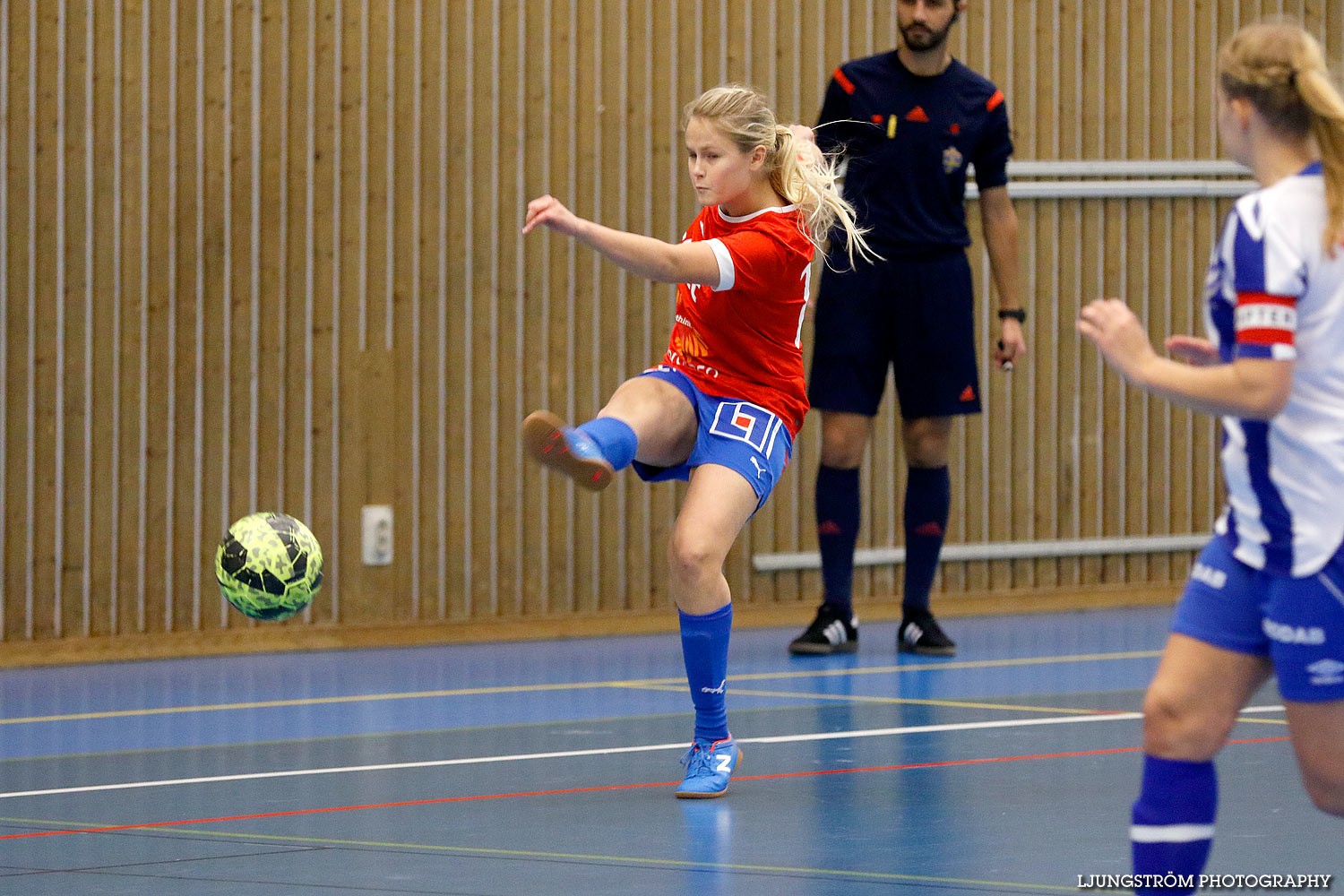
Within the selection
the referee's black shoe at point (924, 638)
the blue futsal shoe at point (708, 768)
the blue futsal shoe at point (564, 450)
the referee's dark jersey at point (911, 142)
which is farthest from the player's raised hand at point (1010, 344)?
the blue futsal shoe at point (564, 450)

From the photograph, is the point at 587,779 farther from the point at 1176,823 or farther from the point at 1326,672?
the point at 1326,672

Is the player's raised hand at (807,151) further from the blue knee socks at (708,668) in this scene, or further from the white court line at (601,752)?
the white court line at (601,752)

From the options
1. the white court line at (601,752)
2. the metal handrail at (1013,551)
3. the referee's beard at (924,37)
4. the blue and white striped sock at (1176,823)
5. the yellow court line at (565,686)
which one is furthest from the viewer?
the metal handrail at (1013,551)

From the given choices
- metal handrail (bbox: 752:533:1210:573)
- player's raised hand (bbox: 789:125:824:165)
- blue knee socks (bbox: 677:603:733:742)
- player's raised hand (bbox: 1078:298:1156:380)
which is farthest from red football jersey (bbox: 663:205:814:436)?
metal handrail (bbox: 752:533:1210:573)

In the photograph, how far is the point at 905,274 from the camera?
6754 mm

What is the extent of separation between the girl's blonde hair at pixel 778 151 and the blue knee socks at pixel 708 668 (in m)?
0.89

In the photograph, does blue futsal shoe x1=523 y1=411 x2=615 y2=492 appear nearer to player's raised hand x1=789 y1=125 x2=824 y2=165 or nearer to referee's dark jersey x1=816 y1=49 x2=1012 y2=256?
player's raised hand x1=789 y1=125 x2=824 y2=165

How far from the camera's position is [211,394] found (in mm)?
6984

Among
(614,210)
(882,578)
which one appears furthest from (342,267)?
(882,578)

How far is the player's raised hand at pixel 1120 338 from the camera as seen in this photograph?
8.46ft

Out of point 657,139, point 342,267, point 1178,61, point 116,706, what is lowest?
point 116,706

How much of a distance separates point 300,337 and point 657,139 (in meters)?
1.61

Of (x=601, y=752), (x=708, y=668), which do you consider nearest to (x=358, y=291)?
(x=601, y=752)

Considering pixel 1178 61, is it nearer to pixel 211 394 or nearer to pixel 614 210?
pixel 614 210
